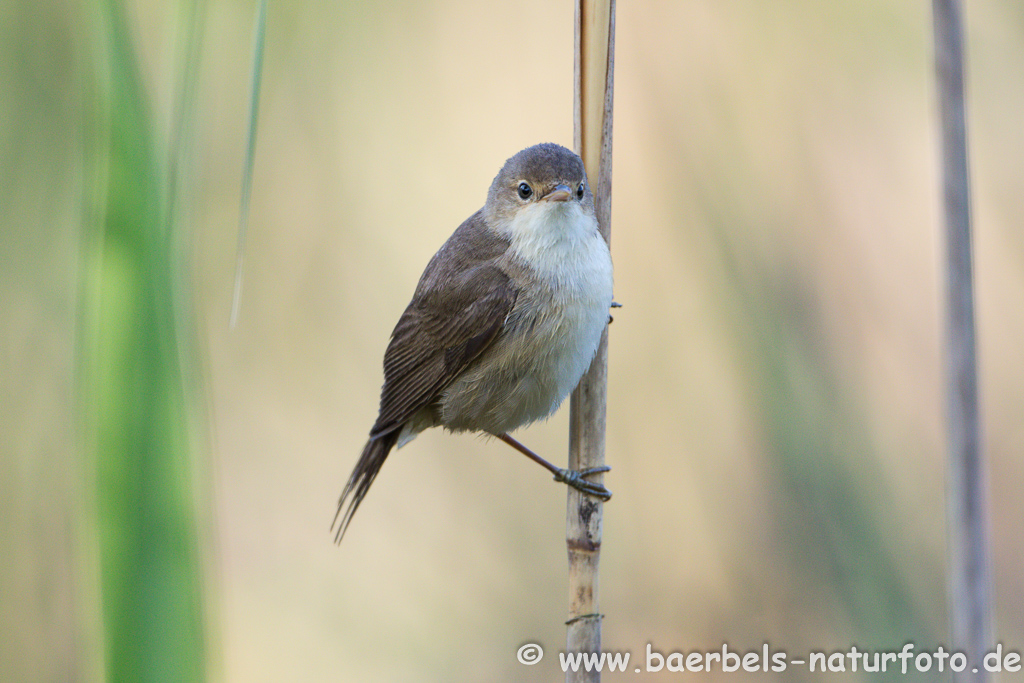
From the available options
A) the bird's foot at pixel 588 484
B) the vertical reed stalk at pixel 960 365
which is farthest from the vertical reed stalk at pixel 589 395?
the vertical reed stalk at pixel 960 365

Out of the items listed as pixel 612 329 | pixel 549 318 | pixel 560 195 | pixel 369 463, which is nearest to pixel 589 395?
pixel 549 318

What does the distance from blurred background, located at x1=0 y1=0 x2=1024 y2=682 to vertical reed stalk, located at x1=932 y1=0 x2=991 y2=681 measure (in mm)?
532

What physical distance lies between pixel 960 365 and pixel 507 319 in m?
1.18

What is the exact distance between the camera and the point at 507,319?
2.35m

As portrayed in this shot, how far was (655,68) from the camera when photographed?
3043 mm

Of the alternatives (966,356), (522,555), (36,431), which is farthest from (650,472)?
(36,431)

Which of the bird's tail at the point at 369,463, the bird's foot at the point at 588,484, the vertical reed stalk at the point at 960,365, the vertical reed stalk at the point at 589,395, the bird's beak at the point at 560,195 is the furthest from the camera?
the bird's tail at the point at 369,463

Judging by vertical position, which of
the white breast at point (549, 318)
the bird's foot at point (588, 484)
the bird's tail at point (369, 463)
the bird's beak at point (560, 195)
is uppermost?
the bird's beak at point (560, 195)

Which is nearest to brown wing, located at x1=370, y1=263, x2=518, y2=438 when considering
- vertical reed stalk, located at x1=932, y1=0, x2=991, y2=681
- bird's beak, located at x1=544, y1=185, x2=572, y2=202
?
bird's beak, located at x1=544, y1=185, x2=572, y2=202

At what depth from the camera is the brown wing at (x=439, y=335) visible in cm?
239

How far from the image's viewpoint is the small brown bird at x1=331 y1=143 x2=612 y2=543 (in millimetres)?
2232

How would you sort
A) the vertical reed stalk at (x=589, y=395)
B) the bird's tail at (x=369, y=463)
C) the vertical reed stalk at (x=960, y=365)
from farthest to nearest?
1. the bird's tail at (x=369, y=463)
2. the vertical reed stalk at (x=589, y=395)
3. the vertical reed stalk at (x=960, y=365)

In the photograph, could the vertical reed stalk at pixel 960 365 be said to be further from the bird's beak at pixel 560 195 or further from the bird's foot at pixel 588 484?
the bird's beak at pixel 560 195

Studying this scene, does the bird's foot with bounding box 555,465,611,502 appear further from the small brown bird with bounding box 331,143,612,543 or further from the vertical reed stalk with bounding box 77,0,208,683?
the vertical reed stalk with bounding box 77,0,208,683
